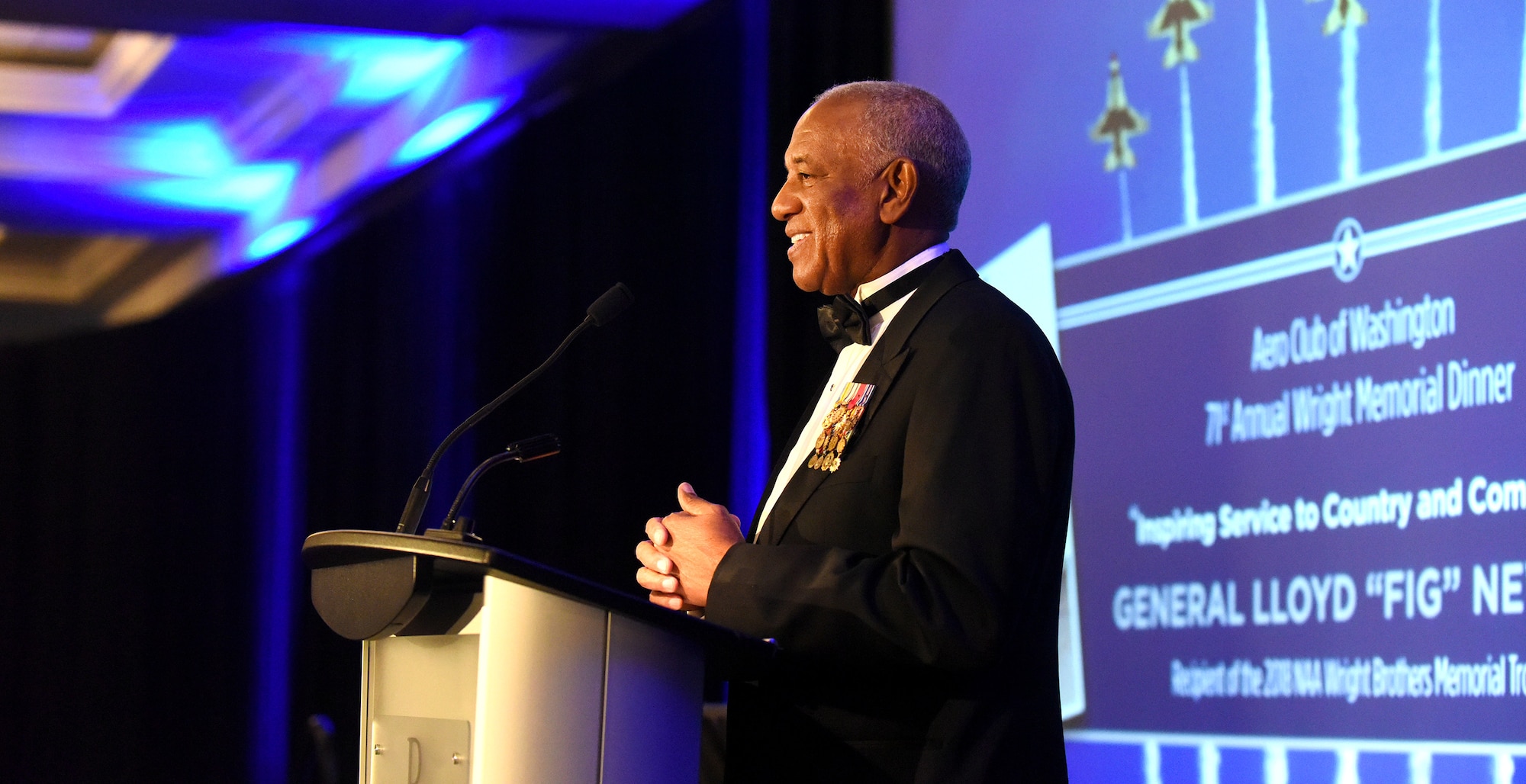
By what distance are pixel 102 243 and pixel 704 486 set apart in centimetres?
178

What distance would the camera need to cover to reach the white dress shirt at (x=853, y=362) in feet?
6.28

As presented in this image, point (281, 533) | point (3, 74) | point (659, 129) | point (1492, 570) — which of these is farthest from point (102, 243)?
point (1492, 570)

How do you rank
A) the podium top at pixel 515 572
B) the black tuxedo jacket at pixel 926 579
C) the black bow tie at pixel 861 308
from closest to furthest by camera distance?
1. the podium top at pixel 515 572
2. the black tuxedo jacket at pixel 926 579
3. the black bow tie at pixel 861 308

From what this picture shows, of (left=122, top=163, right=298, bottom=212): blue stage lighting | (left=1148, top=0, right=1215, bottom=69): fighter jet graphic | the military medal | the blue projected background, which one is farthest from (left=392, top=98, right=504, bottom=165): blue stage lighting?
the military medal

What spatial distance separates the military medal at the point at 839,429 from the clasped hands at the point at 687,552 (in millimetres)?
165

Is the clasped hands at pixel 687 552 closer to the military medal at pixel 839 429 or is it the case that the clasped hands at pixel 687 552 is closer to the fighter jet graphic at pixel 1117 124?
the military medal at pixel 839 429

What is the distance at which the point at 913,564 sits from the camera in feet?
4.92

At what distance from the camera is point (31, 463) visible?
3.53m

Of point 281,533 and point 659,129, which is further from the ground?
point 659,129

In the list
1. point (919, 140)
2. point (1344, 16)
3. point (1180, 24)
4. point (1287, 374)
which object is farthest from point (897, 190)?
point (1180, 24)

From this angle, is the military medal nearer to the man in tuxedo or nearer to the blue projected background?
the man in tuxedo

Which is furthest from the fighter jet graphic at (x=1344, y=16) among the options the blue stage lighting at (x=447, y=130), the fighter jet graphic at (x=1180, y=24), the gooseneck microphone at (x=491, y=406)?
the blue stage lighting at (x=447, y=130)

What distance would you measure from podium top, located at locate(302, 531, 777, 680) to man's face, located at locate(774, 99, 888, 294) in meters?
0.67

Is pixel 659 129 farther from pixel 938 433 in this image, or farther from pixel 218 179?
pixel 938 433
